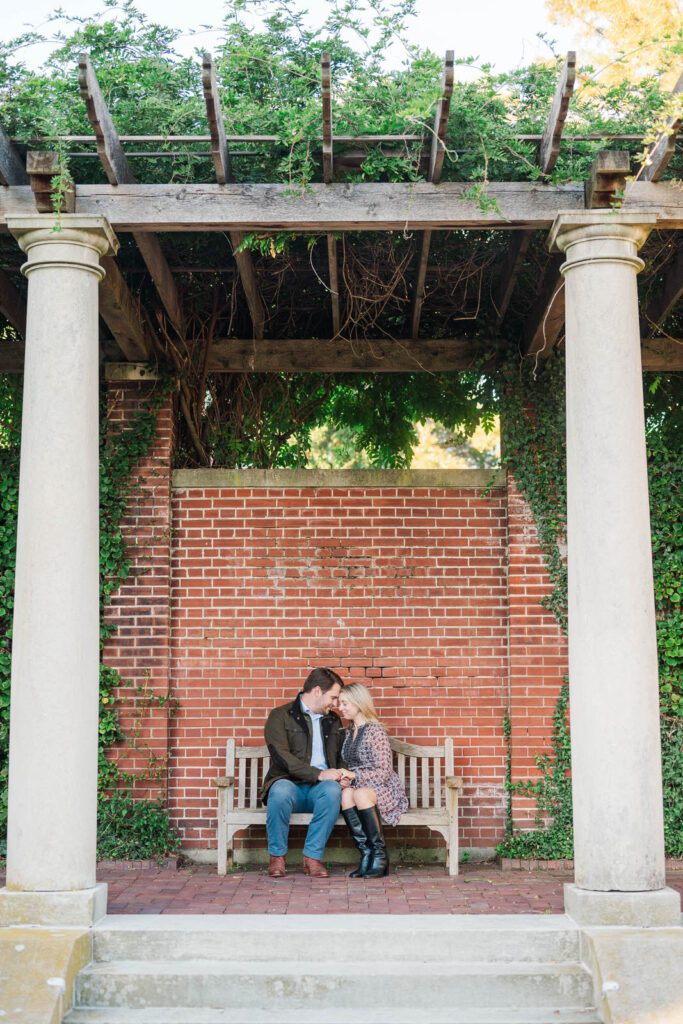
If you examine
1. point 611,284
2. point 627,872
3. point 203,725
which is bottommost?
point 627,872

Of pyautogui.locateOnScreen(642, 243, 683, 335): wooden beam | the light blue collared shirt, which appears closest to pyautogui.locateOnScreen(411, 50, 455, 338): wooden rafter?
pyautogui.locateOnScreen(642, 243, 683, 335): wooden beam

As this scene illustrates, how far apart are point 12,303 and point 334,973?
498cm

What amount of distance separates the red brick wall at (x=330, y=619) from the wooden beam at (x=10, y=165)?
8.00 feet

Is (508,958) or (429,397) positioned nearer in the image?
(508,958)

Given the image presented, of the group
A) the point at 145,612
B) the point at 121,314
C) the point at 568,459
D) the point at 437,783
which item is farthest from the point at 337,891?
the point at 121,314

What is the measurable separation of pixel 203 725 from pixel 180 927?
2.65 m

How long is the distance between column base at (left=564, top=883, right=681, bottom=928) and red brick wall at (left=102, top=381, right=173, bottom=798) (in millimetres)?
3522

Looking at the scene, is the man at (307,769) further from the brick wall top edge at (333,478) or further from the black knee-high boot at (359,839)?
the brick wall top edge at (333,478)

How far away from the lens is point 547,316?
280 inches

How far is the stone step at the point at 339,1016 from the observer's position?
462 centimetres

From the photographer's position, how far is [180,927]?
509 cm

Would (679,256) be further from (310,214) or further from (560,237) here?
(310,214)

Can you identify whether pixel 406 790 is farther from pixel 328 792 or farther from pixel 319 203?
pixel 319 203

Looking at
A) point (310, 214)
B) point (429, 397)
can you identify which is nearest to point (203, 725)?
point (429, 397)
